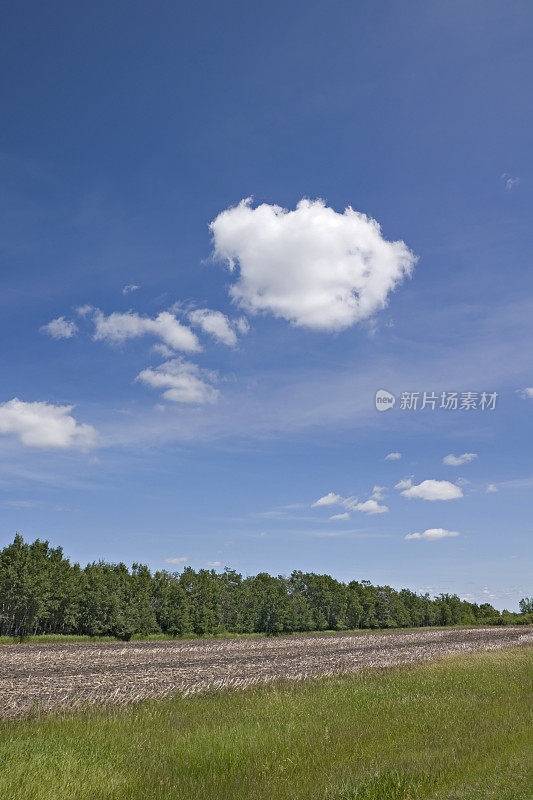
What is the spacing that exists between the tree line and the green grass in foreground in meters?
51.8

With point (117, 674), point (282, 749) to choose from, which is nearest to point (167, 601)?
point (117, 674)

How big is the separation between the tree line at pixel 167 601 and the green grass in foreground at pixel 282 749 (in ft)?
170

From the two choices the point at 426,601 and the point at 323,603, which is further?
the point at 426,601

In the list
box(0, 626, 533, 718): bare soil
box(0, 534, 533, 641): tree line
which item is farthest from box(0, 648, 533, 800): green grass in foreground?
box(0, 534, 533, 641): tree line

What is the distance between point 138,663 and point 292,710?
23.5 m

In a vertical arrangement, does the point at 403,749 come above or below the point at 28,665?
above

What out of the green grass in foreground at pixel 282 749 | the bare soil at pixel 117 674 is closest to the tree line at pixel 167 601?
the bare soil at pixel 117 674

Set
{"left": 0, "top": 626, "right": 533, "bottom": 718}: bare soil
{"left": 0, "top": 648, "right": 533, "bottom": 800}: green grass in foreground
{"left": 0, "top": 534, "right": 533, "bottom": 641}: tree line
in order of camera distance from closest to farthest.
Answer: {"left": 0, "top": 648, "right": 533, "bottom": 800}: green grass in foreground < {"left": 0, "top": 626, "right": 533, "bottom": 718}: bare soil < {"left": 0, "top": 534, "right": 533, "bottom": 641}: tree line

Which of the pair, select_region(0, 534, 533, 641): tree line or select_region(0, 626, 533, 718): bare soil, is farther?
select_region(0, 534, 533, 641): tree line

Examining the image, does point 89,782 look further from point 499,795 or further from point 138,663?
point 138,663

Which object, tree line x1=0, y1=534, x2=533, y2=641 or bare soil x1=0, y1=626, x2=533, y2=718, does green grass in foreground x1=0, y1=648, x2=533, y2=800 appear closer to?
bare soil x1=0, y1=626, x2=533, y2=718

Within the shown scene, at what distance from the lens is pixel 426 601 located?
144 metres

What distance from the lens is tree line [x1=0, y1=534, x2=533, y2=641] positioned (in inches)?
2448

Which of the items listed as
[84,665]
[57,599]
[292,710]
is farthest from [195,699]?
[57,599]
